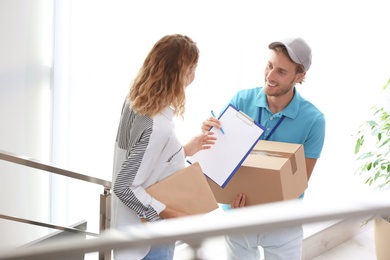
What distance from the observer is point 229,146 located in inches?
90.4

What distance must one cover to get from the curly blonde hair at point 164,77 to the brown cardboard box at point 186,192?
0.66 ft

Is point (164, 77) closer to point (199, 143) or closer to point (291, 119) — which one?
point (199, 143)

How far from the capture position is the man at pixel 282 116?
2385 mm

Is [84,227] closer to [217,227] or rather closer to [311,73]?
[217,227]

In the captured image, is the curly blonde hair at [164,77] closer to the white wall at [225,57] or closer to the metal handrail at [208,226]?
the white wall at [225,57]

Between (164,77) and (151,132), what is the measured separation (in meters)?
0.17

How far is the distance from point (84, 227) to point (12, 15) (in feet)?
2.84

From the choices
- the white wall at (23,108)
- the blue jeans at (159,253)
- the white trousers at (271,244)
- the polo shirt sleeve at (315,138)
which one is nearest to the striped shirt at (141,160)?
the blue jeans at (159,253)

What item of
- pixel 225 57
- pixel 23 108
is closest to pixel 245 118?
pixel 23 108

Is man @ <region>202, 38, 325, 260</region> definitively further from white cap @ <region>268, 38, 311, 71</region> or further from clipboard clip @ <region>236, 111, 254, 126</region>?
clipboard clip @ <region>236, 111, 254, 126</region>

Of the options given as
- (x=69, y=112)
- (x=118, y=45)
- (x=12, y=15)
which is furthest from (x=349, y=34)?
(x=12, y=15)

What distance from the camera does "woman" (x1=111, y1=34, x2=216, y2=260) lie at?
1884 mm

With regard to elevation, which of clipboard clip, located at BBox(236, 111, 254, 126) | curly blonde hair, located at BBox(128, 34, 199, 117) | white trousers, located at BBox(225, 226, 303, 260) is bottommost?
white trousers, located at BBox(225, 226, 303, 260)

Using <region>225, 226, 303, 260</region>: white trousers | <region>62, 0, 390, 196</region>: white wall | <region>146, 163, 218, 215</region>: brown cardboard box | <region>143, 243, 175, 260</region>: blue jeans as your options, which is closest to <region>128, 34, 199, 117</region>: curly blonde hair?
<region>146, 163, 218, 215</region>: brown cardboard box
